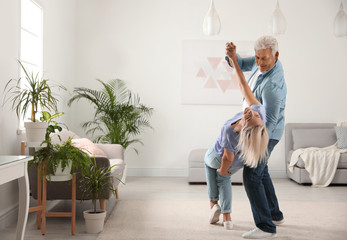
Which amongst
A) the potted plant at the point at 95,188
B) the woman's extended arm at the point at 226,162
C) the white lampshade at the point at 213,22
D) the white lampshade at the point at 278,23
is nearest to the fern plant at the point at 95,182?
the potted plant at the point at 95,188

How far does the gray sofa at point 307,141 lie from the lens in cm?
553

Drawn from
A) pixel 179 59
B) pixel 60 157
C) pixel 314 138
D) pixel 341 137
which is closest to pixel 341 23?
pixel 341 137

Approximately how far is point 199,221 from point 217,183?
1.53 feet

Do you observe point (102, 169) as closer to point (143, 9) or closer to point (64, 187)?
point (64, 187)

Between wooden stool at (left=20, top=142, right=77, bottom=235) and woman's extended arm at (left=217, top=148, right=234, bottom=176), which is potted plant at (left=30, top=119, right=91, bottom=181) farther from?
woman's extended arm at (left=217, top=148, right=234, bottom=176)

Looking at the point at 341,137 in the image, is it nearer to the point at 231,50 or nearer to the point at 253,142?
the point at 231,50

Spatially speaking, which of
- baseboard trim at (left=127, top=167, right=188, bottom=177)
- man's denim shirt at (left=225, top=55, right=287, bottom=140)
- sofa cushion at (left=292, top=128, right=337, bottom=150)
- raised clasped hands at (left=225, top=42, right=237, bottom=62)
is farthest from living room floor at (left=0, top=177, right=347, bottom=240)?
raised clasped hands at (left=225, top=42, right=237, bottom=62)

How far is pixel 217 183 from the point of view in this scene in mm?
3309

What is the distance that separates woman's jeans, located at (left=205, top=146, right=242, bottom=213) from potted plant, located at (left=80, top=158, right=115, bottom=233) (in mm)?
Answer: 793

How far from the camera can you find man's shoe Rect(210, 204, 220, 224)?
3352 millimetres

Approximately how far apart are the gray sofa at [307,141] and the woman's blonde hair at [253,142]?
10.2ft

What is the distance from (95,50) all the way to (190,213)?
3.42m

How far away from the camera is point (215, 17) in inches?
178

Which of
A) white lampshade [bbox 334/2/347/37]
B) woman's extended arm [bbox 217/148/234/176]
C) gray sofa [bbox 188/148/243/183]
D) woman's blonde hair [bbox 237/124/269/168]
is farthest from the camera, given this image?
gray sofa [bbox 188/148/243/183]
